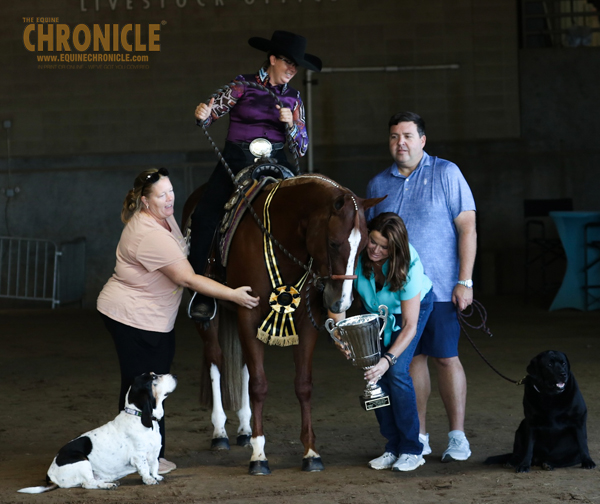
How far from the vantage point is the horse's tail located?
15.0 ft

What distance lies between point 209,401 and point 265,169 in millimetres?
1456

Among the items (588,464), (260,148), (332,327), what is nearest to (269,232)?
(332,327)

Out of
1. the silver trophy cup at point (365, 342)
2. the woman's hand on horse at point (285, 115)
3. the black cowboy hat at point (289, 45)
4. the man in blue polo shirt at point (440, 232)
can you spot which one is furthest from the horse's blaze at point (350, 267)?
the black cowboy hat at point (289, 45)

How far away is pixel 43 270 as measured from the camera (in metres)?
11.4

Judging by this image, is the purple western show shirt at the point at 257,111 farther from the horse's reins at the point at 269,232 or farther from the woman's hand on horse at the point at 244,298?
the woman's hand on horse at the point at 244,298

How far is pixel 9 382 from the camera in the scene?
6.18 metres

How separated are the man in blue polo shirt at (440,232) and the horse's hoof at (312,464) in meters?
0.59

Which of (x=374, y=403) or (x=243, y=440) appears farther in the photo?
(x=243, y=440)

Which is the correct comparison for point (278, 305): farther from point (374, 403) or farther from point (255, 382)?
point (374, 403)

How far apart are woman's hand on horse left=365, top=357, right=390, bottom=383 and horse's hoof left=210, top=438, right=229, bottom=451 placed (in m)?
1.23

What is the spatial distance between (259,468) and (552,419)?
4.54ft

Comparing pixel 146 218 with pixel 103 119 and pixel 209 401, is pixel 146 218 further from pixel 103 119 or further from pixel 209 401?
pixel 103 119

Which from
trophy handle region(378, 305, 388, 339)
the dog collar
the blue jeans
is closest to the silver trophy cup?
trophy handle region(378, 305, 388, 339)

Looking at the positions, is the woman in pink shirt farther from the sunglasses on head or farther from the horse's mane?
the horse's mane
